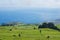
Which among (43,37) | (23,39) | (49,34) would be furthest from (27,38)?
(49,34)

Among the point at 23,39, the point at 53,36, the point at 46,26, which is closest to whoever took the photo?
the point at 23,39

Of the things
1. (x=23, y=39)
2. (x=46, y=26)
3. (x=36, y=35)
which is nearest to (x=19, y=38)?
(x=23, y=39)

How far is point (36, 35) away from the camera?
1821 inches

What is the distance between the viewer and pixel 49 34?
47875 mm

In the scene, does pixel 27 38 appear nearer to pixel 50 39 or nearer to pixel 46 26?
pixel 50 39

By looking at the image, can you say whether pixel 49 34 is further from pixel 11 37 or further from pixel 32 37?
pixel 11 37

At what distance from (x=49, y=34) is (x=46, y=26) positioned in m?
10.8

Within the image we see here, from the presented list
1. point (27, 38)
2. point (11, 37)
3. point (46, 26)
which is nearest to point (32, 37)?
point (27, 38)

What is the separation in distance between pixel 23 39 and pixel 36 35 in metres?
4.86

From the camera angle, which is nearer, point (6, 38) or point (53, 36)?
point (6, 38)

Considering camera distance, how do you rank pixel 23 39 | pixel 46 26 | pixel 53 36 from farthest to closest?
pixel 46 26, pixel 53 36, pixel 23 39

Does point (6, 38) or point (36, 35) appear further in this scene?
point (36, 35)

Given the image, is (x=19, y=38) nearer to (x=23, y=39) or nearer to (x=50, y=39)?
(x=23, y=39)

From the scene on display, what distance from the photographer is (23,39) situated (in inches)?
1667
